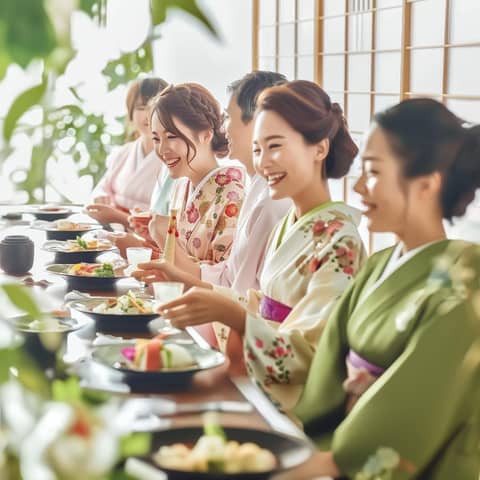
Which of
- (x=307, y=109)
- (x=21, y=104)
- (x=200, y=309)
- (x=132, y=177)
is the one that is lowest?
(x=132, y=177)

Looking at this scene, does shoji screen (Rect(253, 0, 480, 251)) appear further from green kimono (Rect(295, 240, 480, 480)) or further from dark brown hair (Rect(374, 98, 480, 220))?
green kimono (Rect(295, 240, 480, 480))

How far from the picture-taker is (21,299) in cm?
35

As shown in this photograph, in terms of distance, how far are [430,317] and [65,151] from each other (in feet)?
17.3

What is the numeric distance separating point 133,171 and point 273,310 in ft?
9.80

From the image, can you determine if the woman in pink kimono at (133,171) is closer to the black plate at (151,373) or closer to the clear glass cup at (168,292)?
the clear glass cup at (168,292)

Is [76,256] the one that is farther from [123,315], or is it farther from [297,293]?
[297,293]

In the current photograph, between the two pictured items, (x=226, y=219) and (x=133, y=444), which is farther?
(x=226, y=219)

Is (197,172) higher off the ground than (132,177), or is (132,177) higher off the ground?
(197,172)

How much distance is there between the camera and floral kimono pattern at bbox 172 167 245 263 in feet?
11.2

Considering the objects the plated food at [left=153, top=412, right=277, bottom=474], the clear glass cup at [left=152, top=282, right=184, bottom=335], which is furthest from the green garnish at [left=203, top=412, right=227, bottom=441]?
the clear glass cup at [left=152, top=282, right=184, bottom=335]

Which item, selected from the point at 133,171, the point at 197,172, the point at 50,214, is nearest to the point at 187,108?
the point at 197,172

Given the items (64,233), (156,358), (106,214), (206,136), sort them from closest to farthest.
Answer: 1. (156,358)
2. (206,136)
3. (64,233)
4. (106,214)

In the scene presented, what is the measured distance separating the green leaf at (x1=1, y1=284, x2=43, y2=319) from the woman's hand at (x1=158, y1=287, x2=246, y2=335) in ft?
5.15

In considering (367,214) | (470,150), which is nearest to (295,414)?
(367,214)
